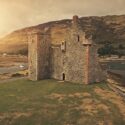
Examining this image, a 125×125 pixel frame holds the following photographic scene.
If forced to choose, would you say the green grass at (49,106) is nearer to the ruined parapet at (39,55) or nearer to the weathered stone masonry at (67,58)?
the weathered stone masonry at (67,58)

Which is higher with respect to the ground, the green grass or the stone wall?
the stone wall

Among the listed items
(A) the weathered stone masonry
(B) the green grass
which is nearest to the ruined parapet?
(A) the weathered stone masonry

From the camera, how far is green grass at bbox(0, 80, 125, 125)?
36.9m

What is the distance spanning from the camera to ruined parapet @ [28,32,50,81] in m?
62.6

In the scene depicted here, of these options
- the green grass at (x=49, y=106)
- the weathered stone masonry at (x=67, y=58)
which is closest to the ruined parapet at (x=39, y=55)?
the weathered stone masonry at (x=67, y=58)

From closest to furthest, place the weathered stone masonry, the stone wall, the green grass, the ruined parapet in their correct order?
the green grass < the weathered stone masonry < the ruined parapet < the stone wall

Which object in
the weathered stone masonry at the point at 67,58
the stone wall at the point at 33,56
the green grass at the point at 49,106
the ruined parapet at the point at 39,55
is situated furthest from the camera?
the stone wall at the point at 33,56

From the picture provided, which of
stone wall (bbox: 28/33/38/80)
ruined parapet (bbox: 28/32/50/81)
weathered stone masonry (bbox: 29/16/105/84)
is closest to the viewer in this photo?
weathered stone masonry (bbox: 29/16/105/84)

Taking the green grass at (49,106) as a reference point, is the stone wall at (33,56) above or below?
above

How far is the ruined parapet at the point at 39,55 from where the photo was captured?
206 ft

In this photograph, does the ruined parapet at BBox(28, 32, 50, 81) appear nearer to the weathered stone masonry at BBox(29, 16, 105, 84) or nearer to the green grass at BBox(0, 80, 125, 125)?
the weathered stone masonry at BBox(29, 16, 105, 84)

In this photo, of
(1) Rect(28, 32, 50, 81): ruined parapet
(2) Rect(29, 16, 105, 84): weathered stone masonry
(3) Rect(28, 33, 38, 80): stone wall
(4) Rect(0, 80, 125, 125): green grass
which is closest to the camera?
(4) Rect(0, 80, 125, 125): green grass

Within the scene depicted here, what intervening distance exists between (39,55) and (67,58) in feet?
22.8

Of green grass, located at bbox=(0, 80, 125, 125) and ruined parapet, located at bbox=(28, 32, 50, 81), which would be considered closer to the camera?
green grass, located at bbox=(0, 80, 125, 125)
